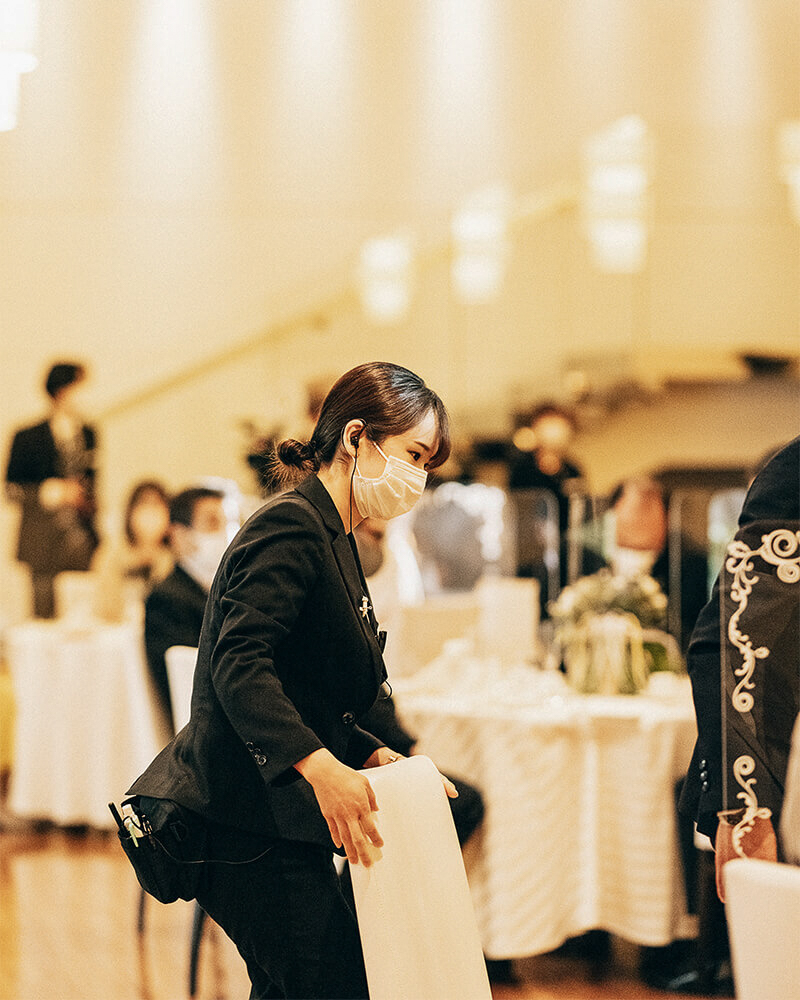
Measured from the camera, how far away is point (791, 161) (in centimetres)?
791

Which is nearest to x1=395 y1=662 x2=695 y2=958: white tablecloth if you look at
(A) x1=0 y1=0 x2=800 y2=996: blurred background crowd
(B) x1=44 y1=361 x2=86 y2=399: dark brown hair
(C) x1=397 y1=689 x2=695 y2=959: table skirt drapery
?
(C) x1=397 y1=689 x2=695 y2=959: table skirt drapery

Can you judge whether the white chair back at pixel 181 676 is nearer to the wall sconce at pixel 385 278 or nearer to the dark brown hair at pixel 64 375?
the dark brown hair at pixel 64 375

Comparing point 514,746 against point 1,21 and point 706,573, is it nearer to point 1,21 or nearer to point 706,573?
point 706,573

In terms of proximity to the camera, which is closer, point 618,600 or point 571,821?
point 571,821

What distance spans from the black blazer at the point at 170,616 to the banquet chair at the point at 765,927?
233 cm

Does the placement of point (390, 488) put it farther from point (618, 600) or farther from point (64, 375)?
point (64, 375)

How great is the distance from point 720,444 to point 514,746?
6.15 m

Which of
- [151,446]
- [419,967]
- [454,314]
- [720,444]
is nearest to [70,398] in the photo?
[151,446]

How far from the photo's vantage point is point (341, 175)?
702 centimetres

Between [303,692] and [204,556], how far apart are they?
79.7 inches

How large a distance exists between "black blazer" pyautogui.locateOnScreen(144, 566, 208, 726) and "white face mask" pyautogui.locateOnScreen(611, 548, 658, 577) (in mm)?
1507

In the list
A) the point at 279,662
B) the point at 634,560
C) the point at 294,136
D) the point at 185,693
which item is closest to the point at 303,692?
the point at 279,662

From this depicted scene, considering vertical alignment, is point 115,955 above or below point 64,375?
below

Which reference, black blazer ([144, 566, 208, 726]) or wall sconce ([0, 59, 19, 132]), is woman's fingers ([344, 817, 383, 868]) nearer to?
black blazer ([144, 566, 208, 726])
